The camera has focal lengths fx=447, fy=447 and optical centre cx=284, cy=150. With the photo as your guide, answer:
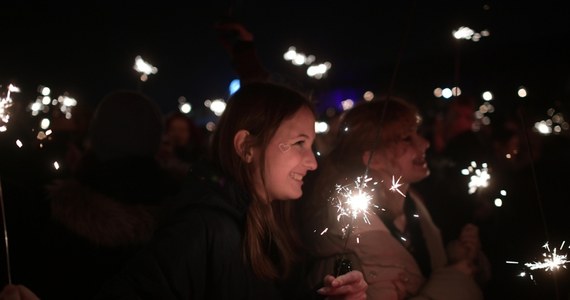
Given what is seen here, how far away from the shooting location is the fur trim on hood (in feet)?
7.65

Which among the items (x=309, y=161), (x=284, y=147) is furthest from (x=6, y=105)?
(x=309, y=161)

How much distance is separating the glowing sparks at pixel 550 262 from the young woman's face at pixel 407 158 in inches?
30.3

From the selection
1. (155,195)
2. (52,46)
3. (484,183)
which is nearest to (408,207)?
(484,183)

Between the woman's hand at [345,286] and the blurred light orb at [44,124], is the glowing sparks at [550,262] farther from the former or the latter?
the blurred light orb at [44,124]

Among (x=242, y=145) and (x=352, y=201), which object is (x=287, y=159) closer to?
(x=242, y=145)

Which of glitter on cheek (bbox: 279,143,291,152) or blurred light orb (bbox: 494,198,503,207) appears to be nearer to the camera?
glitter on cheek (bbox: 279,143,291,152)

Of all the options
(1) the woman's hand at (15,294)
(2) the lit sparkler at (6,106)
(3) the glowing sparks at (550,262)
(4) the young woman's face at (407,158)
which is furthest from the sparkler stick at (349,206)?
(2) the lit sparkler at (6,106)

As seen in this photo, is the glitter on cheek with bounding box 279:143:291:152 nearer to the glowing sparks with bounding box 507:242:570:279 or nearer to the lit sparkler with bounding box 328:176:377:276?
the lit sparkler with bounding box 328:176:377:276

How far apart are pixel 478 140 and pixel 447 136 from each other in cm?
50

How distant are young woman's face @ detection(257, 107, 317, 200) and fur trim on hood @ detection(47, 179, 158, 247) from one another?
28.0 inches

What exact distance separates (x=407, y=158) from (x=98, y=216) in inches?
69.1

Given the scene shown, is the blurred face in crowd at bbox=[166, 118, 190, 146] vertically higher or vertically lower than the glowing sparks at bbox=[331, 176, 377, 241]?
higher

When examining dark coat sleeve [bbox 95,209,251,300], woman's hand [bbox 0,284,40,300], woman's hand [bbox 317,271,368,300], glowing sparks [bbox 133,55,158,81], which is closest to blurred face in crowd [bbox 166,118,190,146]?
glowing sparks [bbox 133,55,158,81]

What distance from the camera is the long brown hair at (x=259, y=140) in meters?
2.22
